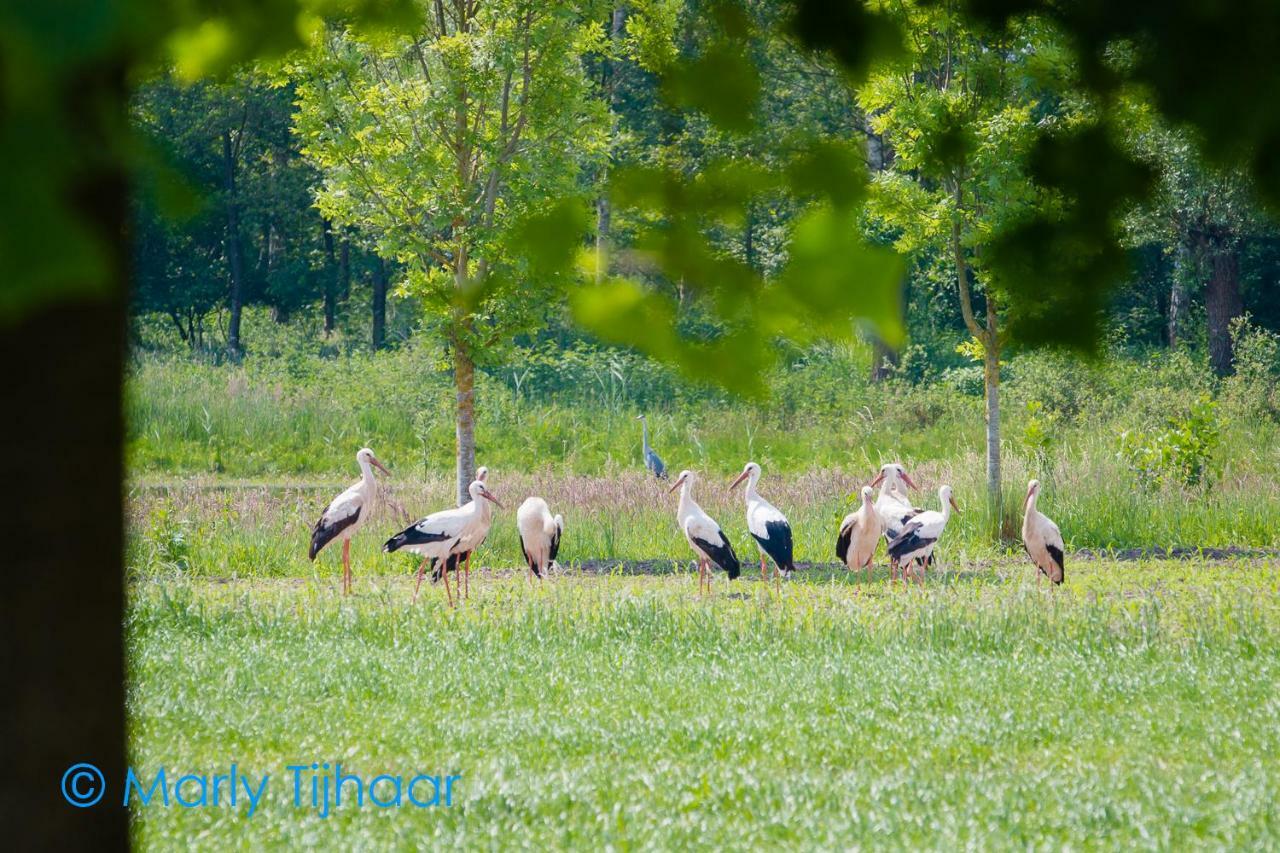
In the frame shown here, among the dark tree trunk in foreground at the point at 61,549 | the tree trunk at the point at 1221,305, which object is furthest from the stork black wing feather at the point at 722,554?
the tree trunk at the point at 1221,305

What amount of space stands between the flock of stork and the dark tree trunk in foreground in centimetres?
709

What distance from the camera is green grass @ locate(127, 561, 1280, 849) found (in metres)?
4.50

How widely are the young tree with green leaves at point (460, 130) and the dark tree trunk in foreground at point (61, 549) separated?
25.0 feet

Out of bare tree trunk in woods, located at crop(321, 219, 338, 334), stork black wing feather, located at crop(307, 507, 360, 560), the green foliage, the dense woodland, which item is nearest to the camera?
the dense woodland

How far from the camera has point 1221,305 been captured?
24.1 meters

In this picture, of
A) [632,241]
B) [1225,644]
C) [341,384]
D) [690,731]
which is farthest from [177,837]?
[341,384]

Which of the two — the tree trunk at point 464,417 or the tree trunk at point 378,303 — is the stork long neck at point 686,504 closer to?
the tree trunk at point 464,417

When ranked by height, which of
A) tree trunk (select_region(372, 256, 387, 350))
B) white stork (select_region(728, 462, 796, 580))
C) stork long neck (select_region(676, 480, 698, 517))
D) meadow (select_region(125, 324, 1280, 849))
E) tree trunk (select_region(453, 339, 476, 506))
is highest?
tree trunk (select_region(372, 256, 387, 350))

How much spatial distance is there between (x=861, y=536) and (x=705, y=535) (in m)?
1.21

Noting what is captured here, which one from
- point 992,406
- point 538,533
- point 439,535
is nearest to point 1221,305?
point 992,406

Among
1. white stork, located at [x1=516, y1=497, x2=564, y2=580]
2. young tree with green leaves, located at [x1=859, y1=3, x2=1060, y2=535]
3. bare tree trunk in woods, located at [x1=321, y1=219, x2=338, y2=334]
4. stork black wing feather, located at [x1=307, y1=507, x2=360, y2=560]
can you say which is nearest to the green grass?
white stork, located at [x1=516, y1=497, x2=564, y2=580]

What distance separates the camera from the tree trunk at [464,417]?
11.4 metres

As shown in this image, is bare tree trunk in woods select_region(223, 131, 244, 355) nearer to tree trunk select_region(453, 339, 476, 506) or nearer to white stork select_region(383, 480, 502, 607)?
tree trunk select_region(453, 339, 476, 506)

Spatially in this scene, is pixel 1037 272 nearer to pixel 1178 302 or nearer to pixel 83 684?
pixel 83 684
